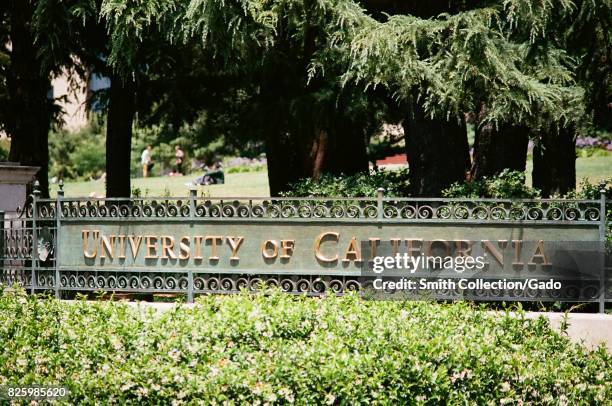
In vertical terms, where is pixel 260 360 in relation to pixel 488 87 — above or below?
below

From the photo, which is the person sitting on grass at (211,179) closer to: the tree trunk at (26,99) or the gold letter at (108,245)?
the tree trunk at (26,99)

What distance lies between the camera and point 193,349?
6164 mm

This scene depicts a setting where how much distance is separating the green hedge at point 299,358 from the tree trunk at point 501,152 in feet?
20.0

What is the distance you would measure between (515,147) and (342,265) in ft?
14.4

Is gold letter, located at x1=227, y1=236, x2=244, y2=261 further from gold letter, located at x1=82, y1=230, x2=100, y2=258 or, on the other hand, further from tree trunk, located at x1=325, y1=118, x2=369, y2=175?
tree trunk, located at x1=325, y1=118, x2=369, y2=175

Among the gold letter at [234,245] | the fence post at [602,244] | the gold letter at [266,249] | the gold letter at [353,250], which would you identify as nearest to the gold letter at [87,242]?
the gold letter at [234,245]

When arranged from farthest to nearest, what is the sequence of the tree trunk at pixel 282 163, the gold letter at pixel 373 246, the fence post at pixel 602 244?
the tree trunk at pixel 282 163 < the gold letter at pixel 373 246 < the fence post at pixel 602 244

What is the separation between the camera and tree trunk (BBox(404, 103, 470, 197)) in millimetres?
12070

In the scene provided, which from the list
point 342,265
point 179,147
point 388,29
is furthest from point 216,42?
point 179,147

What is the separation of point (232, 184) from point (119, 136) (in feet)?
38.5

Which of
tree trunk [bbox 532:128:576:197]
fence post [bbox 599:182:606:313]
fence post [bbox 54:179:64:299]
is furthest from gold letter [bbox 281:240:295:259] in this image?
tree trunk [bbox 532:128:576:197]

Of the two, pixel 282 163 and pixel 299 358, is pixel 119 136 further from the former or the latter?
pixel 299 358

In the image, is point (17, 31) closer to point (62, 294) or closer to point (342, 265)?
point (62, 294)

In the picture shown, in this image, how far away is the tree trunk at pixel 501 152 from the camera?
1296 centimetres
